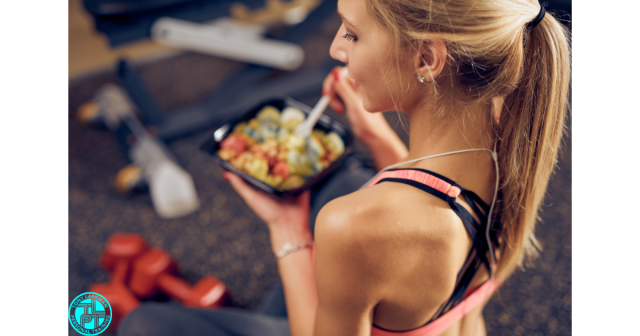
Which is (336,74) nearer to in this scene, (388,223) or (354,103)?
(354,103)

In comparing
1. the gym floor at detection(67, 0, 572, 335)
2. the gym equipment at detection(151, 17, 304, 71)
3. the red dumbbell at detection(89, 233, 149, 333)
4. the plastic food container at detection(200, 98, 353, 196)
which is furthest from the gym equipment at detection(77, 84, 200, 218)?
the plastic food container at detection(200, 98, 353, 196)

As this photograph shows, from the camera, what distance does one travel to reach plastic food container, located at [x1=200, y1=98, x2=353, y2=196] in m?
0.80

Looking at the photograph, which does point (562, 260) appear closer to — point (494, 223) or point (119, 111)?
point (494, 223)

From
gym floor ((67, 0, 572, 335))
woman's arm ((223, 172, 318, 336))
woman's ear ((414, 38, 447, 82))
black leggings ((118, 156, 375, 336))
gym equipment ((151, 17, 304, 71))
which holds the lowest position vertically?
gym floor ((67, 0, 572, 335))

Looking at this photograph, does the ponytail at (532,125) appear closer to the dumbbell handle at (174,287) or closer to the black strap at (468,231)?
the black strap at (468,231)

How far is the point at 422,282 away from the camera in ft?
1.70

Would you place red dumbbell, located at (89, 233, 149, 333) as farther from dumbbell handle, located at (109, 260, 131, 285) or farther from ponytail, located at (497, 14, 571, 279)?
ponytail, located at (497, 14, 571, 279)

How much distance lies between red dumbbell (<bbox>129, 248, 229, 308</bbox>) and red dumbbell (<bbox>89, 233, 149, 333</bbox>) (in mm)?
32

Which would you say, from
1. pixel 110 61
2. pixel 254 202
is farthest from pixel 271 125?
pixel 110 61

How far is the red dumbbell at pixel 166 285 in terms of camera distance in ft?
3.90

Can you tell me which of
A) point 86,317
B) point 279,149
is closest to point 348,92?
point 279,149

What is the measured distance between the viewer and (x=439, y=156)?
0.55m

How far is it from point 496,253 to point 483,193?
0.50 ft

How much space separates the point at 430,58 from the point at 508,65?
0.32 feet
